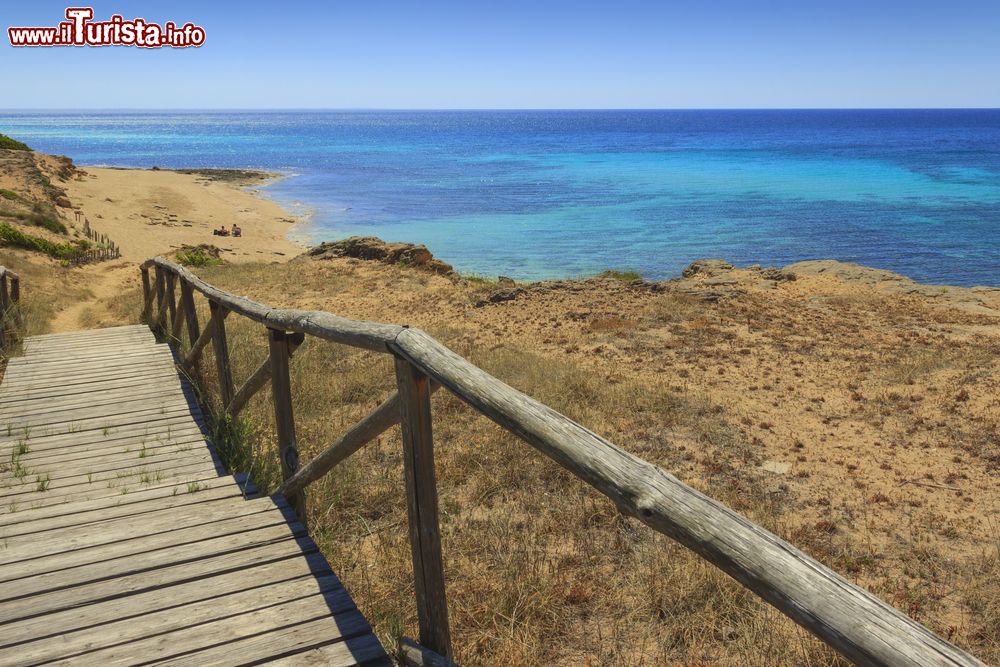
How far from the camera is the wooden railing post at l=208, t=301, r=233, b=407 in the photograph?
603cm

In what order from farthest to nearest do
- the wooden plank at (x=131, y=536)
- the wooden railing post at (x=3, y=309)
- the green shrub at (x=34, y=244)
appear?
1. the green shrub at (x=34, y=244)
2. the wooden railing post at (x=3, y=309)
3. the wooden plank at (x=131, y=536)

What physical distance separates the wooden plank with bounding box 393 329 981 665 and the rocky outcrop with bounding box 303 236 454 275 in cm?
1948

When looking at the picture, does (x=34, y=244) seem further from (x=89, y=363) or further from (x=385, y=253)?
(x=89, y=363)

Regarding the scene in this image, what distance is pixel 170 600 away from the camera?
321cm

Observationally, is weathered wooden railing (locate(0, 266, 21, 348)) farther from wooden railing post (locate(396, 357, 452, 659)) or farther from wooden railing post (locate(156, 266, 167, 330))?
wooden railing post (locate(396, 357, 452, 659))

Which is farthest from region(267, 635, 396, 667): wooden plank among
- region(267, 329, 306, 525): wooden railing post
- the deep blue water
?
the deep blue water

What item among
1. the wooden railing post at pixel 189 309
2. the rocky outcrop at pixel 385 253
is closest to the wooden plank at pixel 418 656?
the wooden railing post at pixel 189 309

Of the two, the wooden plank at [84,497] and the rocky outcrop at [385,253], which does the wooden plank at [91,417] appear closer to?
the wooden plank at [84,497]

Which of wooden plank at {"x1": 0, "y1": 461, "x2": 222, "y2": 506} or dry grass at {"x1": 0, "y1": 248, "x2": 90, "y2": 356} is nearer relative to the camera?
wooden plank at {"x1": 0, "y1": 461, "x2": 222, "y2": 506}

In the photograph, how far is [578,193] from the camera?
5297 centimetres

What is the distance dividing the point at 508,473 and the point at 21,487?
3.71 m

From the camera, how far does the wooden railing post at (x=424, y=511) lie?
9.30ft

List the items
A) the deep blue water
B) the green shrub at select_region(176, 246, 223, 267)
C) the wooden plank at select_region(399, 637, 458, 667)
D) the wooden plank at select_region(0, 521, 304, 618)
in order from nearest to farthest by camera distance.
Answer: the wooden plank at select_region(399, 637, 458, 667) → the wooden plank at select_region(0, 521, 304, 618) → the green shrub at select_region(176, 246, 223, 267) → the deep blue water

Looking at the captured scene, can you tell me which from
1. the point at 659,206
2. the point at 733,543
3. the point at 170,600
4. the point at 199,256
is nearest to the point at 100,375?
the point at 170,600
